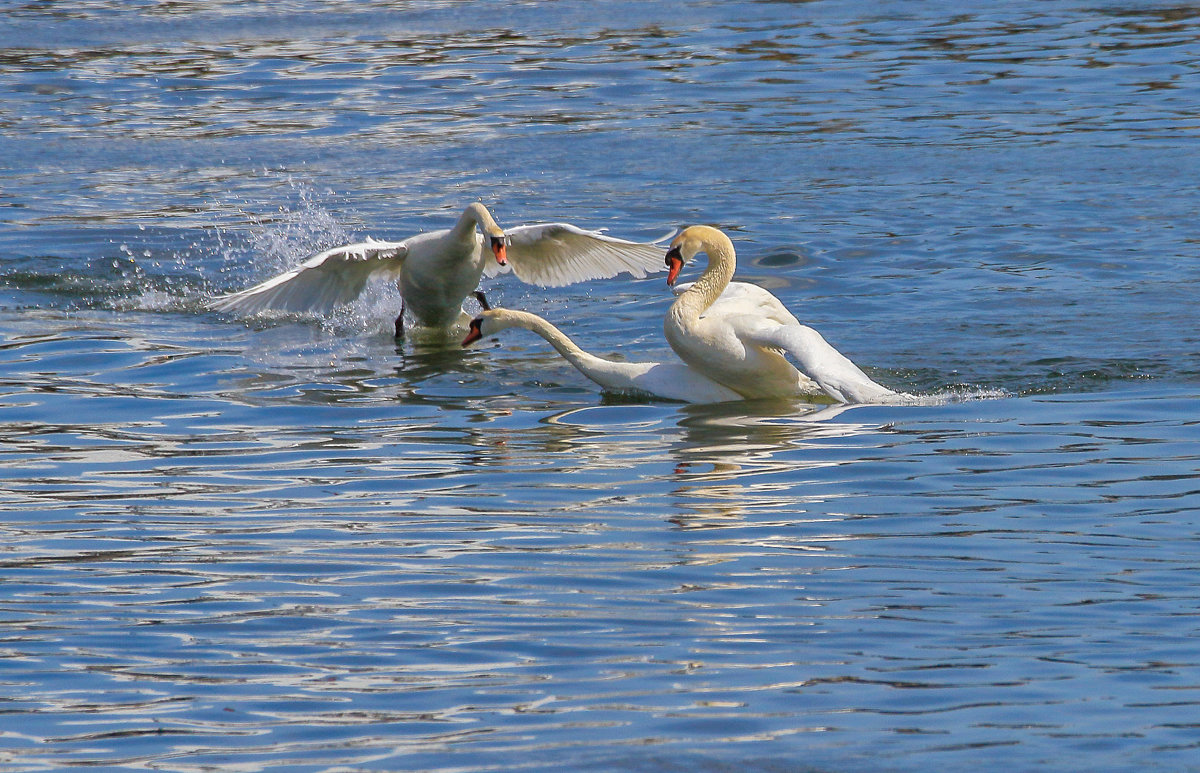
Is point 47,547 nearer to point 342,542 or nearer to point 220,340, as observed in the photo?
point 342,542

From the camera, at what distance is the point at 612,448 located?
318 inches

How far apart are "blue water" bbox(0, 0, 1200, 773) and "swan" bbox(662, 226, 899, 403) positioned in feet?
0.79

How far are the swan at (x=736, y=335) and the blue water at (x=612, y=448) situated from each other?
0.79ft

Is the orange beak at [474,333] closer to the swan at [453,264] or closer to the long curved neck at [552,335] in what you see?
the long curved neck at [552,335]

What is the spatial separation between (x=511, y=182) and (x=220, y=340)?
4975 mm

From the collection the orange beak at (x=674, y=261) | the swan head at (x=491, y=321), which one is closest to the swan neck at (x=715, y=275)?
the orange beak at (x=674, y=261)

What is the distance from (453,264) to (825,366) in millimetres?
3606

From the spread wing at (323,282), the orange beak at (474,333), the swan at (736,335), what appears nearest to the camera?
the swan at (736,335)

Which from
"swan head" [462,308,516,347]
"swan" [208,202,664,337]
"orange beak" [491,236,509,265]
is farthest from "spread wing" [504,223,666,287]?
"swan head" [462,308,516,347]

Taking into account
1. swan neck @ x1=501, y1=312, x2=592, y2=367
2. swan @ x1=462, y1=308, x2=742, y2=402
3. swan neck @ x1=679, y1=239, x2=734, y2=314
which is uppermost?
swan neck @ x1=679, y1=239, x2=734, y2=314

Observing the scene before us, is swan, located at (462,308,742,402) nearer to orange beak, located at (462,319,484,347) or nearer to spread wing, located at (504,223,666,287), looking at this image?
orange beak, located at (462,319,484,347)

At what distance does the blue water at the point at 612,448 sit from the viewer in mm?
4609

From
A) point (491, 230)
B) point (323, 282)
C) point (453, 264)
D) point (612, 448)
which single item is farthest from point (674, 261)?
point (323, 282)

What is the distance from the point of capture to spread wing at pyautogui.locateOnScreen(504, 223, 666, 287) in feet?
35.7
